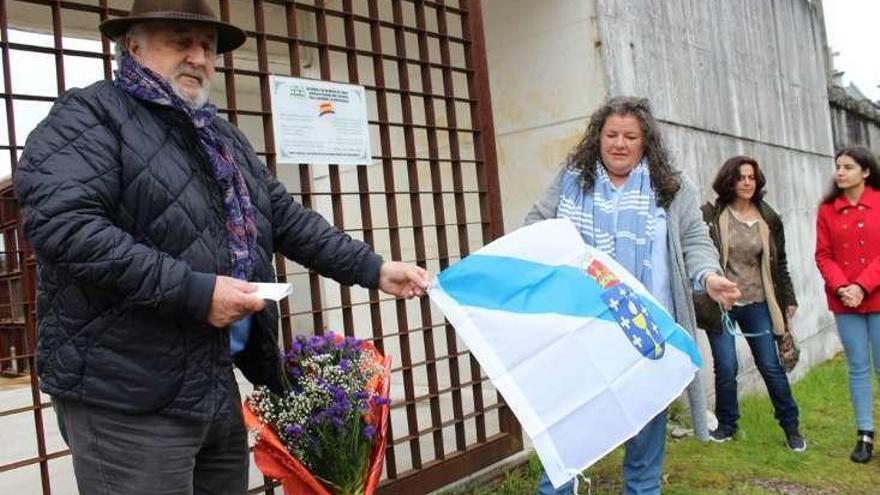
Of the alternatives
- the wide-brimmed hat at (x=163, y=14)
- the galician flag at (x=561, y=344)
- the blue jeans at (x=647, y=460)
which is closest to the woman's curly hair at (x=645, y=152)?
the galician flag at (x=561, y=344)

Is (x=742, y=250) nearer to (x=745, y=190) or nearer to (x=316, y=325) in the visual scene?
(x=745, y=190)

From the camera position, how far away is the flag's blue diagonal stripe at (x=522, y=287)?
2623 millimetres

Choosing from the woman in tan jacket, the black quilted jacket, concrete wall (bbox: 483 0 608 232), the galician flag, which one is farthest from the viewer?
concrete wall (bbox: 483 0 608 232)

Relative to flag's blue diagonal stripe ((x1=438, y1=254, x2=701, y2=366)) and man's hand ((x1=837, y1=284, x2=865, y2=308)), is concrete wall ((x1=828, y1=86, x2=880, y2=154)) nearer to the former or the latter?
man's hand ((x1=837, y1=284, x2=865, y2=308))

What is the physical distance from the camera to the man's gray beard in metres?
2.03

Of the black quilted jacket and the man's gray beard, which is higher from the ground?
the man's gray beard

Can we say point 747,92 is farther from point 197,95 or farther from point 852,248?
point 197,95

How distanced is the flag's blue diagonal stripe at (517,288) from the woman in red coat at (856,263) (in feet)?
8.82

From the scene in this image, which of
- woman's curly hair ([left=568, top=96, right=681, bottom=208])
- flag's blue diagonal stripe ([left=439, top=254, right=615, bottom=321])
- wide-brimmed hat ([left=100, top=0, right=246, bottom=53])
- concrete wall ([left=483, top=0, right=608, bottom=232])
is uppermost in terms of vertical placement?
concrete wall ([left=483, top=0, right=608, bottom=232])

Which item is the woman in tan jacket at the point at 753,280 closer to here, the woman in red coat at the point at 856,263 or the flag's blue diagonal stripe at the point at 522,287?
the woman in red coat at the point at 856,263

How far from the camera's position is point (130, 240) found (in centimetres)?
177

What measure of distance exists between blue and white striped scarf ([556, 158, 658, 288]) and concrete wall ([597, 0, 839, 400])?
2024mm

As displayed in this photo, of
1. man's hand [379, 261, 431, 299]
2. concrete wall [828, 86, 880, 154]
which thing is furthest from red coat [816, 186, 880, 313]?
concrete wall [828, 86, 880, 154]

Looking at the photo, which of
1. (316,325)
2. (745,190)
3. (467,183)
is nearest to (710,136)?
(745,190)
